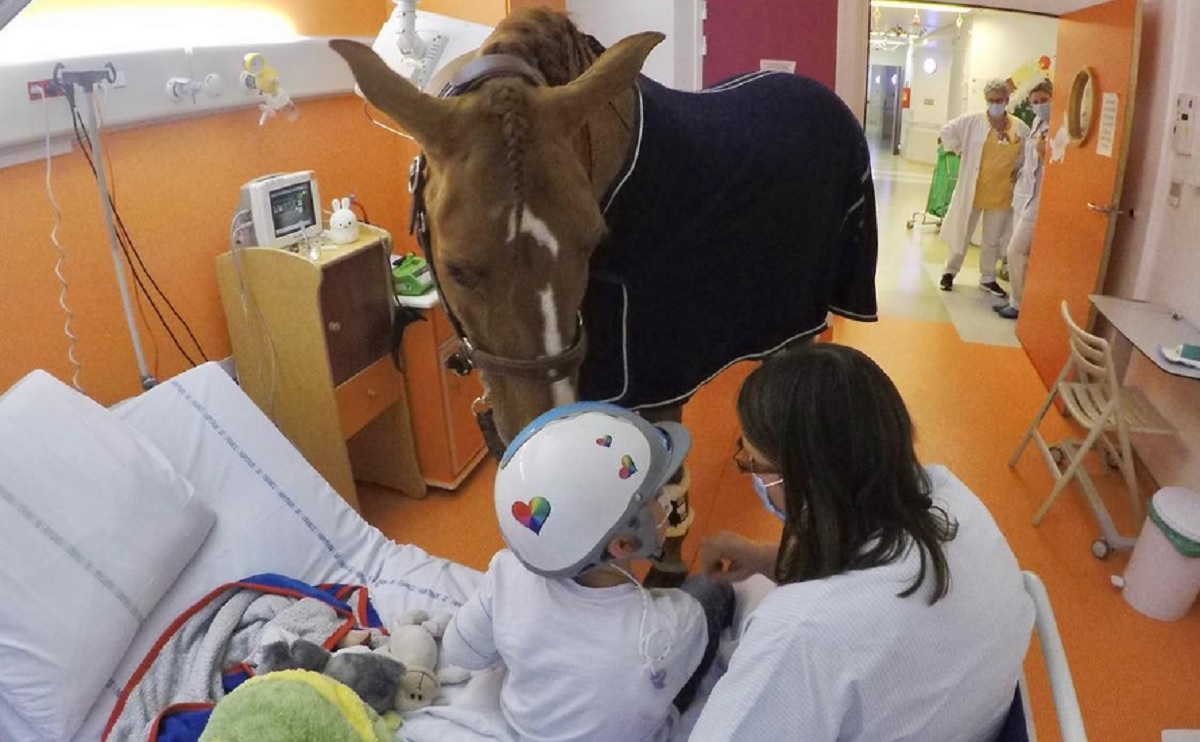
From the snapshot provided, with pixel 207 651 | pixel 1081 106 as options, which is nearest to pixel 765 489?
pixel 207 651

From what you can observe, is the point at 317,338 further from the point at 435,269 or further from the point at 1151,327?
the point at 1151,327

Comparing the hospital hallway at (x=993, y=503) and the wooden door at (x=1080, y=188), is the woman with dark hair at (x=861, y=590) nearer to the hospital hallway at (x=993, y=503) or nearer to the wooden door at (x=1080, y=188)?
the hospital hallway at (x=993, y=503)

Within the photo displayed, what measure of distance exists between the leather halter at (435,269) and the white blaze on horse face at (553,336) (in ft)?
0.05

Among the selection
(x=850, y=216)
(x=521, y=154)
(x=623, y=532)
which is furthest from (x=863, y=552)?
(x=850, y=216)

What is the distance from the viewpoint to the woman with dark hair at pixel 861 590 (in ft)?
3.01

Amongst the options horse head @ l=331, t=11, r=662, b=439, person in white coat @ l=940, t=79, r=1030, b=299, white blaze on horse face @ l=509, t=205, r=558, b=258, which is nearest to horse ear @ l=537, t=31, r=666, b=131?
horse head @ l=331, t=11, r=662, b=439

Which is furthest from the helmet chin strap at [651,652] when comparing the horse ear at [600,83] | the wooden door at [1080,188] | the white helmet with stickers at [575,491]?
the wooden door at [1080,188]

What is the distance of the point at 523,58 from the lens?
1.34 meters

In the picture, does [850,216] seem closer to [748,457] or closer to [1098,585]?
[748,457]

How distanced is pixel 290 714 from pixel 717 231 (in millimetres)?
1126

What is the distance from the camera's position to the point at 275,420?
104 inches

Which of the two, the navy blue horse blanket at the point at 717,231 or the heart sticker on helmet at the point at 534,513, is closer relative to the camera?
the heart sticker on helmet at the point at 534,513

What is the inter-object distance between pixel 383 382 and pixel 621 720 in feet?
5.90

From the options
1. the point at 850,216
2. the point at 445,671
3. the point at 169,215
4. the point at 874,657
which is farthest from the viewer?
the point at 169,215
